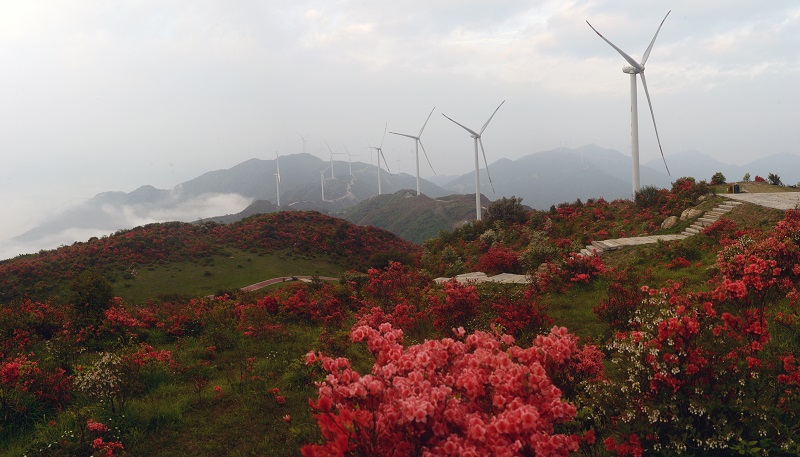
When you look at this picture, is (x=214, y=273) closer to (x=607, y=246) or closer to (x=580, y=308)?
(x=607, y=246)

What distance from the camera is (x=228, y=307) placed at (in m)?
15.4

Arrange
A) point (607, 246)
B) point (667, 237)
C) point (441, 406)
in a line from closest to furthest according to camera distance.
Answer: point (441, 406) < point (607, 246) < point (667, 237)

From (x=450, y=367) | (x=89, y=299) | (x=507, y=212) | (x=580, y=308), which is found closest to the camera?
(x=450, y=367)

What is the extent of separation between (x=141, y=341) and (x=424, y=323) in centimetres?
859

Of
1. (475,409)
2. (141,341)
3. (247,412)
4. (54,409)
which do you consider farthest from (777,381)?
(141,341)

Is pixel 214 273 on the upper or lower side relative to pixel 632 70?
lower

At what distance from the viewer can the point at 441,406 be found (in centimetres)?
327

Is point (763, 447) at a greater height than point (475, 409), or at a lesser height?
lesser

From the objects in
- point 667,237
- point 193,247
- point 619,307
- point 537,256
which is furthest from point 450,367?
point 193,247

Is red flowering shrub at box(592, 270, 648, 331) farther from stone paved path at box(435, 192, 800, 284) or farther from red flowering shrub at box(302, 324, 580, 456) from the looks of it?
stone paved path at box(435, 192, 800, 284)

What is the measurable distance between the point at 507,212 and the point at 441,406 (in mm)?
33067

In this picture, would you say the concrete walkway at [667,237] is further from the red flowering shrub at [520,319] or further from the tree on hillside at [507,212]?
the tree on hillside at [507,212]

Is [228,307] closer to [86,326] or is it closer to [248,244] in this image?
[86,326]

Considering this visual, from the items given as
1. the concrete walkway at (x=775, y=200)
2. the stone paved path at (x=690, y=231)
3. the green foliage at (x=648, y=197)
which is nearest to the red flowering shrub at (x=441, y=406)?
the stone paved path at (x=690, y=231)
